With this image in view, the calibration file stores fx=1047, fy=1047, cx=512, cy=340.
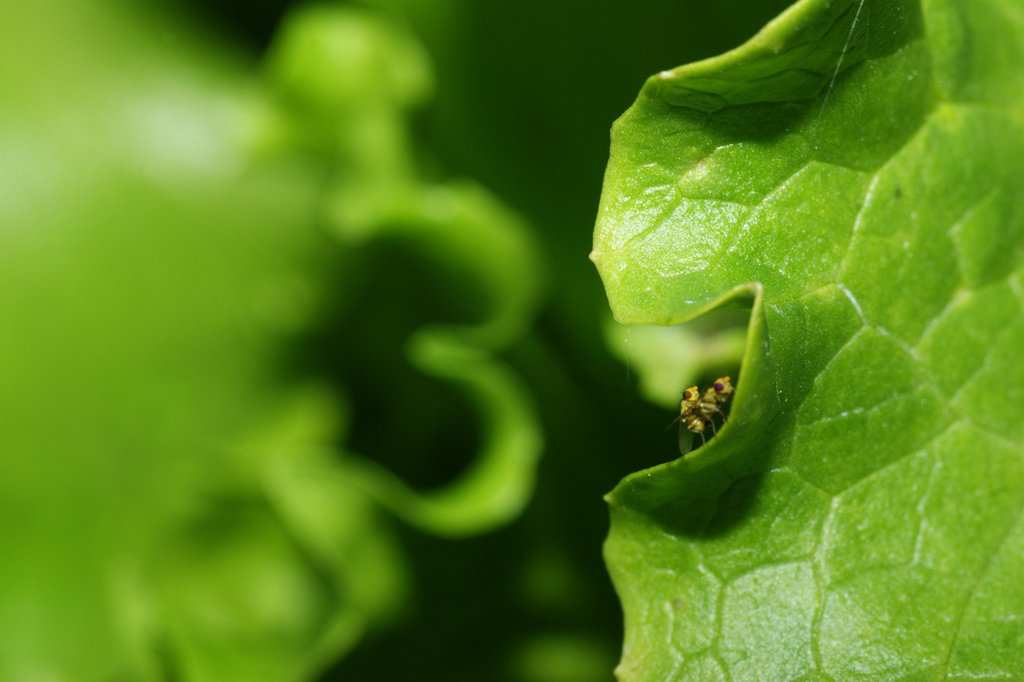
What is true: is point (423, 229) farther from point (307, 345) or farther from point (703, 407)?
point (703, 407)

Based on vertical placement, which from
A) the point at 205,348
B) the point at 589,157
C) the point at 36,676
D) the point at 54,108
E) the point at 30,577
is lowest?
the point at 36,676

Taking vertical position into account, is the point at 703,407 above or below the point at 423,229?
below

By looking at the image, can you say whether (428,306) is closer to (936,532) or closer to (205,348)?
(205,348)

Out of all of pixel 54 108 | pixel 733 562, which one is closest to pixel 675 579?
pixel 733 562

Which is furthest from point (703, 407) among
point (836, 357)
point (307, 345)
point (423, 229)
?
point (307, 345)

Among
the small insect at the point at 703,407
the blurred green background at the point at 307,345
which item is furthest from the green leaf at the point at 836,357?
the blurred green background at the point at 307,345

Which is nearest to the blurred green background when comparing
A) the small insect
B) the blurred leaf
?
the blurred leaf
